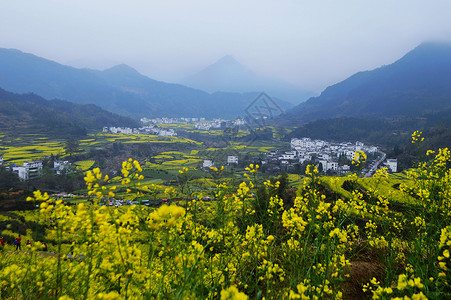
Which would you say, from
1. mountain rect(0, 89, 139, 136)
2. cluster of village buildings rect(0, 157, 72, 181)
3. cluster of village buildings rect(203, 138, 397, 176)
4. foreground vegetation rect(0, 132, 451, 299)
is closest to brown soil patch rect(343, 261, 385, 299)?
foreground vegetation rect(0, 132, 451, 299)

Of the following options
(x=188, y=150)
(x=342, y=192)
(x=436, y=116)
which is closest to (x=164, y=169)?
(x=188, y=150)

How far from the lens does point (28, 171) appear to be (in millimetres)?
45375

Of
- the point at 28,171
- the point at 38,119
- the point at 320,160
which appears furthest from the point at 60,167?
the point at 38,119

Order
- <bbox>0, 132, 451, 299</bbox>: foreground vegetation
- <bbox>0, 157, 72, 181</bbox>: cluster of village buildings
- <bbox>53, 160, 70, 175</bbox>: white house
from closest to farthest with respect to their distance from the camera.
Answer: <bbox>0, 132, 451, 299</bbox>: foreground vegetation < <bbox>0, 157, 72, 181</bbox>: cluster of village buildings < <bbox>53, 160, 70, 175</bbox>: white house

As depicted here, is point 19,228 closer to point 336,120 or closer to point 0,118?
point 0,118

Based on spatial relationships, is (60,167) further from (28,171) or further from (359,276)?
(359,276)

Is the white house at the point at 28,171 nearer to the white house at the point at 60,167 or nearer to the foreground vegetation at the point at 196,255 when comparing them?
the white house at the point at 60,167

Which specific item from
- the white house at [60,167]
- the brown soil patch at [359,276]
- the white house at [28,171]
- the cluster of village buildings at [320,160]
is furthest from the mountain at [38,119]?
the brown soil patch at [359,276]

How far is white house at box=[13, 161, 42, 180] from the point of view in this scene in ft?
146

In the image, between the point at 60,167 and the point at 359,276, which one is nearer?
the point at 359,276

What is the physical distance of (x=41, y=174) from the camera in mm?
45844

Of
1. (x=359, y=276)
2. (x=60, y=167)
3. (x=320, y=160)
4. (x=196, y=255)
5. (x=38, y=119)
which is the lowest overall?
(x=60, y=167)

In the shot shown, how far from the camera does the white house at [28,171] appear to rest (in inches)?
1757

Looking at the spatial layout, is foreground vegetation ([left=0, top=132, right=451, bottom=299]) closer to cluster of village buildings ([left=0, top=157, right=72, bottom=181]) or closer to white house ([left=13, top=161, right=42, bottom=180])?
cluster of village buildings ([left=0, top=157, right=72, bottom=181])
